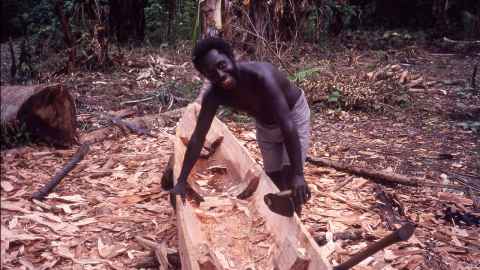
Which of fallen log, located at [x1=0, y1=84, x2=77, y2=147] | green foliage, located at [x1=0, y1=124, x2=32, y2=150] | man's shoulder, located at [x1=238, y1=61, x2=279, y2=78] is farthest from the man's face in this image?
green foliage, located at [x1=0, y1=124, x2=32, y2=150]

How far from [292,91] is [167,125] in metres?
2.70

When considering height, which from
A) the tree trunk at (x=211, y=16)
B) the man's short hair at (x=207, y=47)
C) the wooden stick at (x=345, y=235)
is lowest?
the wooden stick at (x=345, y=235)

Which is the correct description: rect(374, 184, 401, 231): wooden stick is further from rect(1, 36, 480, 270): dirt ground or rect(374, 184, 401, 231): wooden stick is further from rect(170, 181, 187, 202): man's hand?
rect(170, 181, 187, 202): man's hand

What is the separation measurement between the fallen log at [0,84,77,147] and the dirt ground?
62 millimetres

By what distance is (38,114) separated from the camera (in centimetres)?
147

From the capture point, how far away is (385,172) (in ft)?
14.4

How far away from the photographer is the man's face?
8.27 feet

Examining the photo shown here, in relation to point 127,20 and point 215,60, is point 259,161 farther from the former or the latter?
point 127,20

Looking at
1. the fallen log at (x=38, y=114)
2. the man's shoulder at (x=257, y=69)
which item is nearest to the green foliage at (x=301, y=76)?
the man's shoulder at (x=257, y=69)

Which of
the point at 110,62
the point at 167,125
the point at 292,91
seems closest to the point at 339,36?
the point at 110,62

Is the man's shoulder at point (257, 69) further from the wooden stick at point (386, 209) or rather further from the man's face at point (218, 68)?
the wooden stick at point (386, 209)

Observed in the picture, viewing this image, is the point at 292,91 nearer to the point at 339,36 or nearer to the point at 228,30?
the point at 228,30

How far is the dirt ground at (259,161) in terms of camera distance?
1.63m

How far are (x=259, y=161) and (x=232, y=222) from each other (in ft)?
5.70
